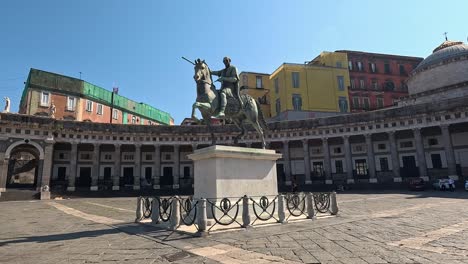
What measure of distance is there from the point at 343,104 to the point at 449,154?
2089 centimetres

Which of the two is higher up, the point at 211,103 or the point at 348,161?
the point at 211,103

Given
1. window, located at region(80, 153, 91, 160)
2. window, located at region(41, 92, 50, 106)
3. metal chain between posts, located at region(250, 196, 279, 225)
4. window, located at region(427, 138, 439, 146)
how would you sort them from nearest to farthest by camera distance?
1. metal chain between posts, located at region(250, 196, 279, 225)
2. window, located at region(427, 138, 439, 146)
3. window, located at region(80, 153, 91, 160)
4. window, located at region(41, 92, 50, 106)

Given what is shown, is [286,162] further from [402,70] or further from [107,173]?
[402,70]

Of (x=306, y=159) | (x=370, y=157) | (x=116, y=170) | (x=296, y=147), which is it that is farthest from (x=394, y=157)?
(x=116, y=170)

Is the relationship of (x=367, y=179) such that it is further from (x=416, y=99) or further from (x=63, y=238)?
(x=63, y=238)

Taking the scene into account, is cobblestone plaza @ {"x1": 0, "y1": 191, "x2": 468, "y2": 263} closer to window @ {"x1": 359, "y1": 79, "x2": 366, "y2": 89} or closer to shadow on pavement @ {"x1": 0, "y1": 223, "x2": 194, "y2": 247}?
shadow on pavement @ {"x1": 0, "y1": 223, "x2": 194, "y2": 247}

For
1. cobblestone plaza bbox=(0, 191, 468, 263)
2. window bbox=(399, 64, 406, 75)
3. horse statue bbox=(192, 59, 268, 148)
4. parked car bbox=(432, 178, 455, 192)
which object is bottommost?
cobblestone plaza bbox=(0, 191, 468, 263)

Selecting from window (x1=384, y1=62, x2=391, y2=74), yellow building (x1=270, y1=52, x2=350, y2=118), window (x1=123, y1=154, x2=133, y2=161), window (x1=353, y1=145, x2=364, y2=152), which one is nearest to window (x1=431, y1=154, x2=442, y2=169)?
window (x1=353, y1=145, x2=364, y2=152)

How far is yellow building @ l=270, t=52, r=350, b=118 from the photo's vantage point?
160 ft

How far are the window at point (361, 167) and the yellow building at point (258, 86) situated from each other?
759 inches

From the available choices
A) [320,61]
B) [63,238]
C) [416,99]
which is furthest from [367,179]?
[63,238]

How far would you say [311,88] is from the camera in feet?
163

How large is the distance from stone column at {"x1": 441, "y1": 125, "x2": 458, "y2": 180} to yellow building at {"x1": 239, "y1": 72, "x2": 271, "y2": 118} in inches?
1106

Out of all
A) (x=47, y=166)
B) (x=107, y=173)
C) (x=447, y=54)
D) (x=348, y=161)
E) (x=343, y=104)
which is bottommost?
(x=107, y=173)
